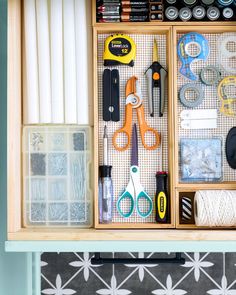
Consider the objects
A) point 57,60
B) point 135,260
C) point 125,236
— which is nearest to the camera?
point 125,236

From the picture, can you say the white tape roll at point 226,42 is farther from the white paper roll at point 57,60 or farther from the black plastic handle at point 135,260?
the black plastic handle at point 135,260

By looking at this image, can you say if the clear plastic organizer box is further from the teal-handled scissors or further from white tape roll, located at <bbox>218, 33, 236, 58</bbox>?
white tape roll, located at <bbox>218, 33, 236, 58</bbox>

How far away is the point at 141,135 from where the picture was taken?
4.31 feet

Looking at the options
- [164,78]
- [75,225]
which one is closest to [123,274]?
[75,225]

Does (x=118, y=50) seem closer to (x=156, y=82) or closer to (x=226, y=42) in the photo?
(x=156, y=82)

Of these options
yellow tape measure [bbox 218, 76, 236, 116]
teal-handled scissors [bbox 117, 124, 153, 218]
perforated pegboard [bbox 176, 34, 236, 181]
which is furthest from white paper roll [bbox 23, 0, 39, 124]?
yellow tape measure [bbox 218, 76, 236, 116]

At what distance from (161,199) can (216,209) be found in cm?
15

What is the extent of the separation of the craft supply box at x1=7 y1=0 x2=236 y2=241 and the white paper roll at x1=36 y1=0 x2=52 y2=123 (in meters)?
0.05

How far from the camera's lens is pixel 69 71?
1289mm

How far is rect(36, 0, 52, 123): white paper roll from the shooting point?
4.23 ft

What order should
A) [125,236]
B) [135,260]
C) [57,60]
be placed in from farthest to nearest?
[135,260], [57,60], [125,236]

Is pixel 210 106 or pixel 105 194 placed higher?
pixel 210 106

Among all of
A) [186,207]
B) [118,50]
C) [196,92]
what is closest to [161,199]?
[186,207]

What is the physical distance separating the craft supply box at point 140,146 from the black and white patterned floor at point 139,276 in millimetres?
304
